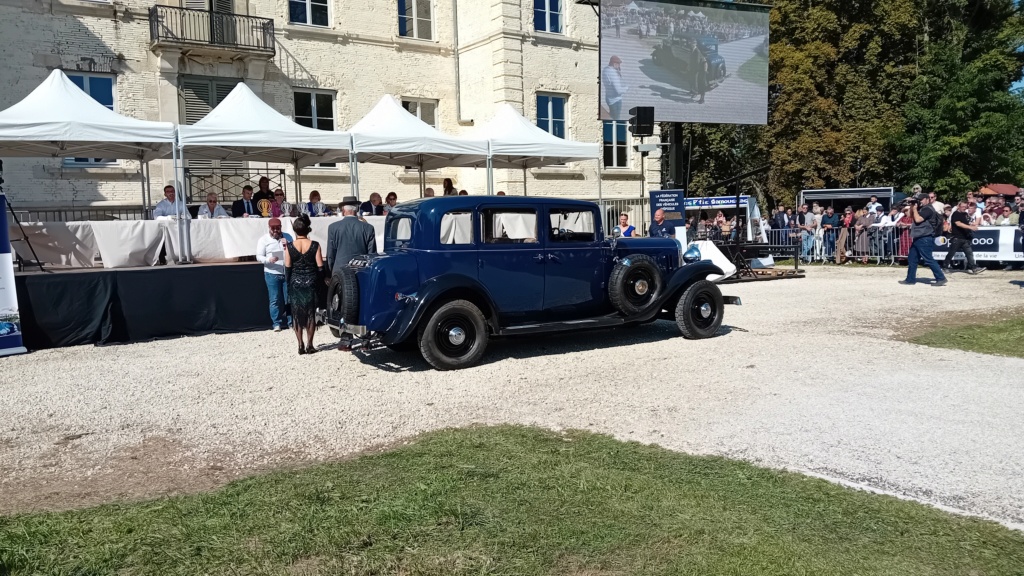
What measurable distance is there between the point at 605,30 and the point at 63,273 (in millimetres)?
14215

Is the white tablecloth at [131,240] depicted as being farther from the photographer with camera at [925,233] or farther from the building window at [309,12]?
the building window at [309,12]

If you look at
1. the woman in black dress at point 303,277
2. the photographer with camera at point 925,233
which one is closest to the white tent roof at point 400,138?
the woman in black dress at point 303,277

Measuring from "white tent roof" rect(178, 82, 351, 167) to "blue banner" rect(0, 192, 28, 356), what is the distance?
3667 millimetres

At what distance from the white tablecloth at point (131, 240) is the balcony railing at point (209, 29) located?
9.81 metres

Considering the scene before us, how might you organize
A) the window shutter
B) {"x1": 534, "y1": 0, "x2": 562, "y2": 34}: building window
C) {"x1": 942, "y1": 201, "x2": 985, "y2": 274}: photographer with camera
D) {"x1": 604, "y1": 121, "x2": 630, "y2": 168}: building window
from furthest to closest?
1. {"x1": 604, "y1": 121, "x2": 630, "y2": 168}: building window
2. {"x1": 534, "y1": 0, "x2": 562, "y2": 34}: building window
3. the window shutter
4. {"x1": 942, "y1": 201, "x2": 985, "y2": 274}: photographer with camera

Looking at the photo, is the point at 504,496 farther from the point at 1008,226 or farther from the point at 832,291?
the point at 1008,226

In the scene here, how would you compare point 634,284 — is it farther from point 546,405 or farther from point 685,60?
point 685,60

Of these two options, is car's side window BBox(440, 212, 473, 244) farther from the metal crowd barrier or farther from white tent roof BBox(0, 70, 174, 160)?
the metal crowd barrier

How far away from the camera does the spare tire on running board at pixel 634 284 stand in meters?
9.42

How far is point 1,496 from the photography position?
16.1ft

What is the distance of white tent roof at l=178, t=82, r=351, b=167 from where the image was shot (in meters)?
13.2

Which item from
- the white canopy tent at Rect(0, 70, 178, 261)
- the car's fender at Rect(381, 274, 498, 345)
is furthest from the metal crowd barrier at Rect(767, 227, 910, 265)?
the white canopy tent at Rect(0, 70, 178, 261)

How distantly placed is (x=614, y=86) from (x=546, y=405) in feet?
48.2

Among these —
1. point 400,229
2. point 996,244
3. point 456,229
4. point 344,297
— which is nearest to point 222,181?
point 400,229
